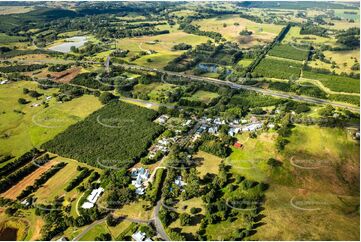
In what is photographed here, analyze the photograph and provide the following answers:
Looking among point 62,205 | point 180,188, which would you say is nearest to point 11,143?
point 62,205

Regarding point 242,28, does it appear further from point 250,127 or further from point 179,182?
point 179,182

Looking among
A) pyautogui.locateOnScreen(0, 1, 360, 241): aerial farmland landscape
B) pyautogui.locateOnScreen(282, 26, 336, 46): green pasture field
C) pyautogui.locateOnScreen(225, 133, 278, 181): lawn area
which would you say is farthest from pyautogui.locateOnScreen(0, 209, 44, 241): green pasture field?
pyautogui.locateOnScreen(282, 26, 336, 46): green pasture field

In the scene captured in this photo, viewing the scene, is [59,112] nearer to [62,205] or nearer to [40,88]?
[40,88]

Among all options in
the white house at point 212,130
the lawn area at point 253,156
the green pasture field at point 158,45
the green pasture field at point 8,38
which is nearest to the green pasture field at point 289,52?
the green pasture field at point 158,45

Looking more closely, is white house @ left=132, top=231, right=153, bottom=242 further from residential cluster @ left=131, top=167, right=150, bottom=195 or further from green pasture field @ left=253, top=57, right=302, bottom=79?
green pasture field @ left=253, top=57, right=302, bottom=79

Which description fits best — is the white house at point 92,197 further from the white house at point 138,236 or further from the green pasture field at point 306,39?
the green pasture field at point 306,39

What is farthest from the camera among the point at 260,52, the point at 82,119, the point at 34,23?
the point at 34,23
